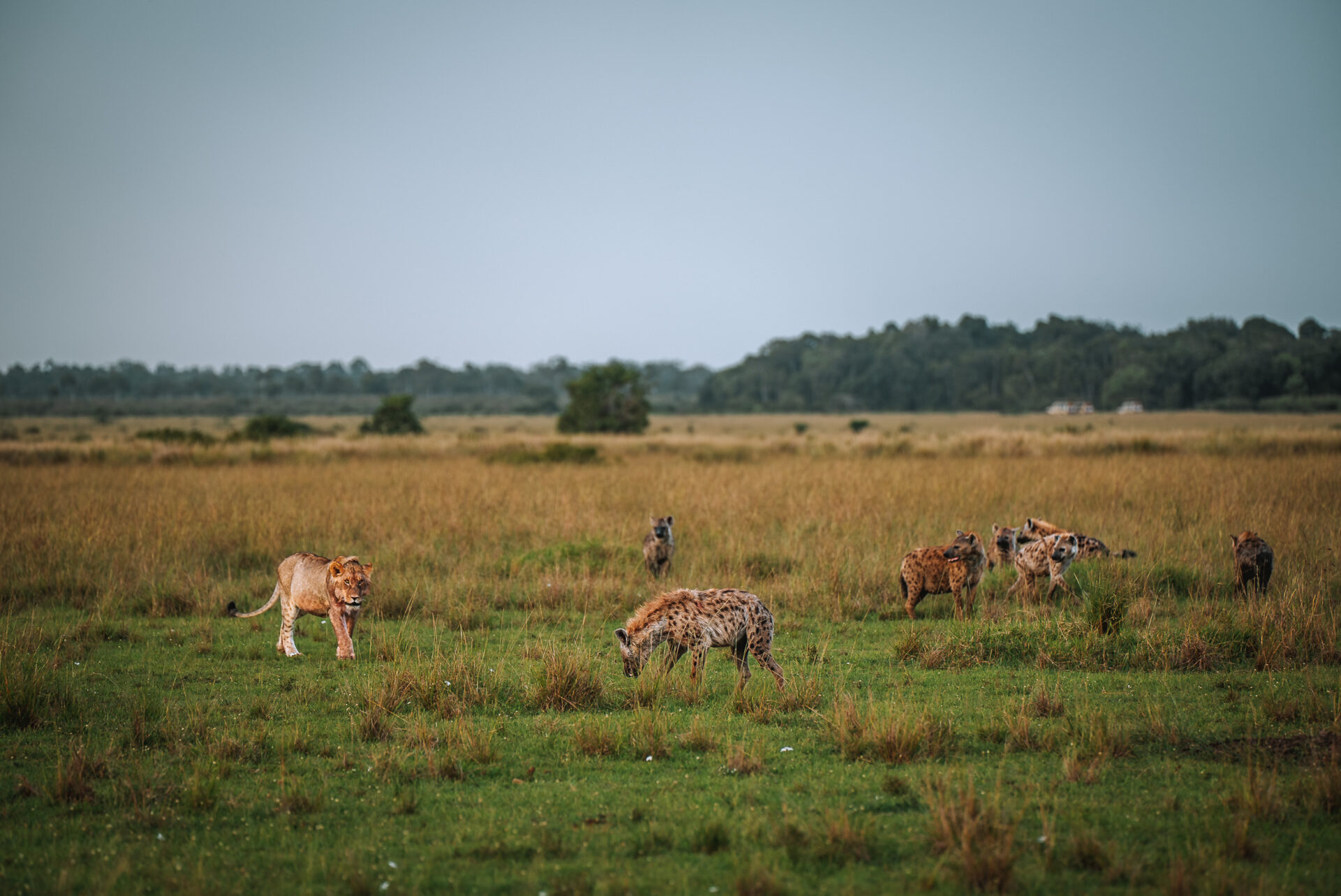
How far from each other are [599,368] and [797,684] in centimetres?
5315

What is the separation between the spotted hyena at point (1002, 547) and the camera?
1246cm

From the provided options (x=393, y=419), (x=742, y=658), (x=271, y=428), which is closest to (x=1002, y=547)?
(x=742, y=658)

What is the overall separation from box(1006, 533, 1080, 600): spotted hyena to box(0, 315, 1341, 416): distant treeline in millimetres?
50430

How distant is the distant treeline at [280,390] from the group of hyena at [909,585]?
329 feet

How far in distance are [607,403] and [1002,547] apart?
155 ft

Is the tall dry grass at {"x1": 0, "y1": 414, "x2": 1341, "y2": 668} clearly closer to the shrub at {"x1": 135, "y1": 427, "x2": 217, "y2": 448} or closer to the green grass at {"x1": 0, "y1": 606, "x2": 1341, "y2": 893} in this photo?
the green grass at {"x1": 0, "y1": 606, "x2": 1341, "y2": 893}

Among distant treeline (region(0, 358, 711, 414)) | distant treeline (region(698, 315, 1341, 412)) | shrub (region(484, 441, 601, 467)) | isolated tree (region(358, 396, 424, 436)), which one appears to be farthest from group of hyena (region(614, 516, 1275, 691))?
distant treeline (region(0, 358, 711, 414))

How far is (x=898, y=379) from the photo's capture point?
389 ft

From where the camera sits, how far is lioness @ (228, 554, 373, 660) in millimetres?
8695

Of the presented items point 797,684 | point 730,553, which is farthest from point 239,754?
point 730,553

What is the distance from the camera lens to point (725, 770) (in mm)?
6098

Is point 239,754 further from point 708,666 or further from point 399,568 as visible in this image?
point 399,568

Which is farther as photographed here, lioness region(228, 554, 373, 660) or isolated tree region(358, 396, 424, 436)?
isolated tree region(358, 396, 424, 436)

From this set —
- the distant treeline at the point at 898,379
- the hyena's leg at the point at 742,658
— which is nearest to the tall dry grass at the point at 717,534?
the hyena's leg at the point at 742,658
